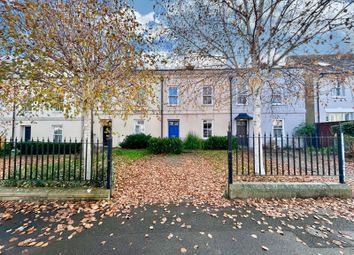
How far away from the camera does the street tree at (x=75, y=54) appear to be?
3.98m

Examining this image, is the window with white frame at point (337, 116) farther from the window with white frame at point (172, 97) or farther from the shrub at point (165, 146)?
the shrub at point (165, 146)

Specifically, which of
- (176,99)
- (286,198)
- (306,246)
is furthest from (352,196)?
(176,99)

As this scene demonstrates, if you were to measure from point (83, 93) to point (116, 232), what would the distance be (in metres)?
3.65

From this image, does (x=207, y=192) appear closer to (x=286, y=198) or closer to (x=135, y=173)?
(x=286, y=198)

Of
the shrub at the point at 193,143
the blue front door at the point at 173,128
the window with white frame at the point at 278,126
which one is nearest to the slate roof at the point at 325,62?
the shrub at the point at 193,143

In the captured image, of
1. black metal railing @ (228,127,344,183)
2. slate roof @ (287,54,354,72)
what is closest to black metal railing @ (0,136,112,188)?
black metal railing @ (228,127,344,183)

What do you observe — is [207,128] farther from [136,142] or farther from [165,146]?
[136,142]

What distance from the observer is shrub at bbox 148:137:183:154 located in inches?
477

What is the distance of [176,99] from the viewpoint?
16.1 meters

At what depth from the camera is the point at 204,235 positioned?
2895mm

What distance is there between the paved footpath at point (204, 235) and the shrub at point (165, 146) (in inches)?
332

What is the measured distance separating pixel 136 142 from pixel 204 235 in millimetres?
12539

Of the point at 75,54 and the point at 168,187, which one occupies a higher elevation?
the point at 75,54

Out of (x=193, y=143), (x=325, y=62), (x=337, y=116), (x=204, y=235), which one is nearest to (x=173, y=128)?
(x=193, y=143)
